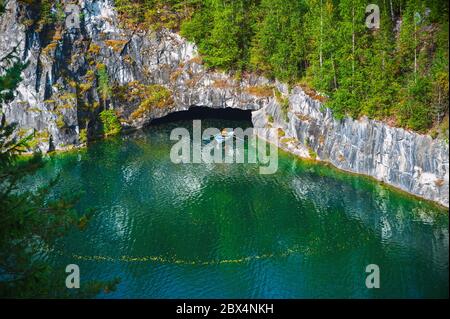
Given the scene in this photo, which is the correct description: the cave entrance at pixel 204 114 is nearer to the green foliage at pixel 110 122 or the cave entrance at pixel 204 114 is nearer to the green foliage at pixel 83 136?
the green foliage at pixel 110 122

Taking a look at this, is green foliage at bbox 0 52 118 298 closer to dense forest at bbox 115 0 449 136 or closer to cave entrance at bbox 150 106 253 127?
dense forest at bbox 115 0 449 136

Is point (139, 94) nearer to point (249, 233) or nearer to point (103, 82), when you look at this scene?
point (103, 82)

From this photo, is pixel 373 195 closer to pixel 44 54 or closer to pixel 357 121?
pixel 357 121

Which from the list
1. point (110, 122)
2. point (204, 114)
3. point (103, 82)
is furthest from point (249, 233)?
point (103, 82)

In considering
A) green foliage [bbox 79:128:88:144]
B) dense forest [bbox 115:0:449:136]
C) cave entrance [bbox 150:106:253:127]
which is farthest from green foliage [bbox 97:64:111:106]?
cave entrance [bbox 150:106:253:127]

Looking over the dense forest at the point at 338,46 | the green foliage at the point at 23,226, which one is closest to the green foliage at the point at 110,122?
the dense forest at the point at 338,46

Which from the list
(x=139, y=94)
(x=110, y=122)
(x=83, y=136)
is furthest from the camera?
(x=139, y=94)
